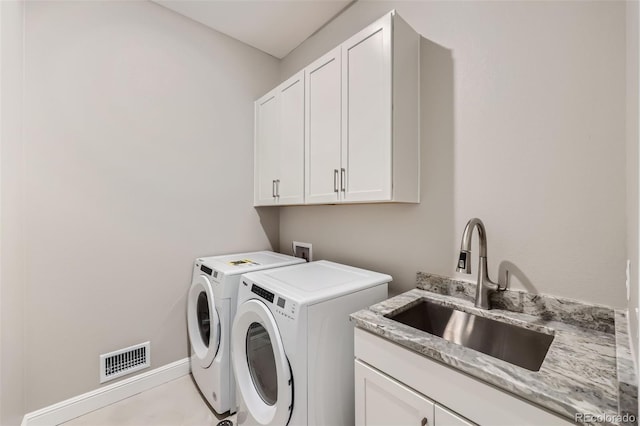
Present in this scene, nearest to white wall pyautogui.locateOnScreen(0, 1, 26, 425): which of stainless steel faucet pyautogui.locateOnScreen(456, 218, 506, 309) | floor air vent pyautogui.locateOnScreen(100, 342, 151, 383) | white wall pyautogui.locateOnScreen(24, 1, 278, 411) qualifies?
white wall pyautogui.locateOnScreen(24, 1, 278, 411)

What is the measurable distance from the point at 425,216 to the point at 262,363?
1.25m

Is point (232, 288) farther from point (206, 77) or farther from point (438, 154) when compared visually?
point (206, 77)

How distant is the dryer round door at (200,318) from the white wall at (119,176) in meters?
0.15

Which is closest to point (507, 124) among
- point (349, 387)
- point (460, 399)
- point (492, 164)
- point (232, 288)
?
point (492, 164)

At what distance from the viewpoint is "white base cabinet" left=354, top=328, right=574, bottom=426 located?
75 cm

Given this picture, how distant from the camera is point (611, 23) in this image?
1.01 metres

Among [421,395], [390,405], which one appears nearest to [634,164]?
[421,395]

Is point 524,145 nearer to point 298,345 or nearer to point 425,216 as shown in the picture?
point 425,216

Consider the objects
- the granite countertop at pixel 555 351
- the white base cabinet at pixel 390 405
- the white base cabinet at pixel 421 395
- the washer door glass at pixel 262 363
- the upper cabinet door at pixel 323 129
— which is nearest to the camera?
the granite countertop at pixel 555 351

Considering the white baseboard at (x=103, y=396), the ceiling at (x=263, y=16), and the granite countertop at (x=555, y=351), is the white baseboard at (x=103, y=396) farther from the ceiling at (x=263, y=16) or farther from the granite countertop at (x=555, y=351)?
the ceiling at (x=263, y=16)

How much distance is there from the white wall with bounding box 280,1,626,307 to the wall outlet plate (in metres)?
0.80

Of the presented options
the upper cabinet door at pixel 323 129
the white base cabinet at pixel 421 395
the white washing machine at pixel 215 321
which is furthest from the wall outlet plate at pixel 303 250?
the white base cabinet at pixel 421 395

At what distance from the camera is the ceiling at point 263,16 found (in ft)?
6.47

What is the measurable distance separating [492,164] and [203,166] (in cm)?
205
